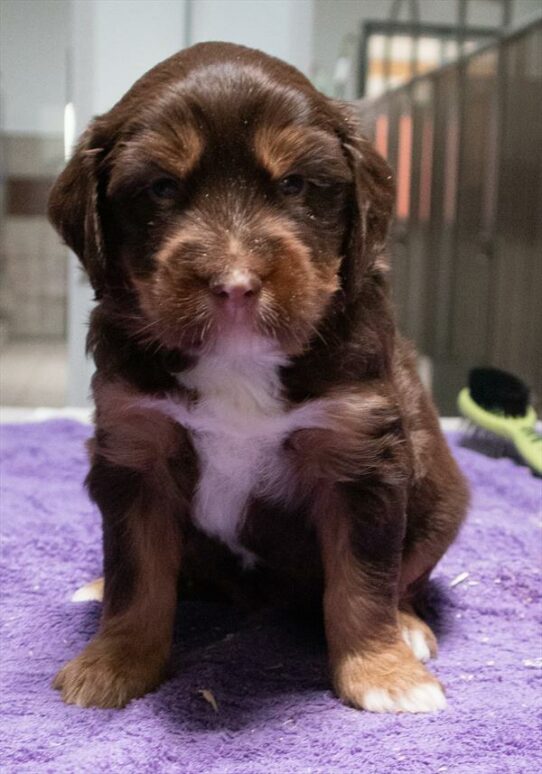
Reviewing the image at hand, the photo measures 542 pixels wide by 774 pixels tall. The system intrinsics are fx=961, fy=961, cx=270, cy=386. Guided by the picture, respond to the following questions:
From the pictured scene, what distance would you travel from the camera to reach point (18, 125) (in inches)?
173

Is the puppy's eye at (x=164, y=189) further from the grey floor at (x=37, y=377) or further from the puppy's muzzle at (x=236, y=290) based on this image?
the grey floor at (x=37, y=377)

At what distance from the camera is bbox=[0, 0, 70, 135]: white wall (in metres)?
3.65

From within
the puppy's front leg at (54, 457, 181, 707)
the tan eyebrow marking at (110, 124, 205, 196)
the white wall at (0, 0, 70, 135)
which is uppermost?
the white wall at (0, 0, 70, 135)

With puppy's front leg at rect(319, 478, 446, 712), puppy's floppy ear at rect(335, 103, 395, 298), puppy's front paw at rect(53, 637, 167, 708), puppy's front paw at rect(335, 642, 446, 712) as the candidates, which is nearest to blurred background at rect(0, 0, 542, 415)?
puppy's floppy ear at rect(335, 103, 395, 298)

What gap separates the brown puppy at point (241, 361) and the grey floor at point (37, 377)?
250 centimetres

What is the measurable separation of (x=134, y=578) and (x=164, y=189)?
2.41 ft

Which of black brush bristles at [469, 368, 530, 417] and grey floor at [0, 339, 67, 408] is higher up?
black brush bristles at [469, 368, 530, 417]

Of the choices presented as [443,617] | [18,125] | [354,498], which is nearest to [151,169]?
[354,498]

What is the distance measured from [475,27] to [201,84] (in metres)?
4.81

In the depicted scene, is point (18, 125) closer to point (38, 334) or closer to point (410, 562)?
point (38, 334)

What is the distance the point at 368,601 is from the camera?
1.76 meters

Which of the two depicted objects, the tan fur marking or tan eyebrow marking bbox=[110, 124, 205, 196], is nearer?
tan eyebrow marking bbox=[110, 124, 205, 196]

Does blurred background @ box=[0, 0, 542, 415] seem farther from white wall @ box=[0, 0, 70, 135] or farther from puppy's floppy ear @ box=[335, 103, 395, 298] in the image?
puppy's floppy ear @ box=[335, 103, 395, 298]

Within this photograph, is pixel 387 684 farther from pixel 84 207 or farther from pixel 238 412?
pixel 84 207
